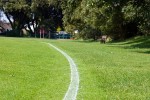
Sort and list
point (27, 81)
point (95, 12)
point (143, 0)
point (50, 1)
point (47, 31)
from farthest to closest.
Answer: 1. point (47, 31)
2. point (50, 1)
3. point (95, 12)
4. point (143, 0)
5. point (27, 81)

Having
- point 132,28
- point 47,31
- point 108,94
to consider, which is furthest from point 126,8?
point 47,31

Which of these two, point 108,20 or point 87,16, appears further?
point 87,16

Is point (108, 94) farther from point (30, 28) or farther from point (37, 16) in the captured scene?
point (30, 28)

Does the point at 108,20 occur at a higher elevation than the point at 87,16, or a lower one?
lower

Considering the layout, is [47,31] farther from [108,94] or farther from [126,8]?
[108,94]

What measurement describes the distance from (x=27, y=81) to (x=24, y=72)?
221cm

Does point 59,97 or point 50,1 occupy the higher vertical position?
point 50,1

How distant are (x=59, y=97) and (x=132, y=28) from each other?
5647 centimetres

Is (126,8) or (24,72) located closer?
(24,72)

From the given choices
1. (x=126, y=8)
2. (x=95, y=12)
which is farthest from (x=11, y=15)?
(x=126, y=8)

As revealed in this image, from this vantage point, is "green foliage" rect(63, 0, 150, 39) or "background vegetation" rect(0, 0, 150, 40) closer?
"background vegetation" rect(0, 0, 150, 40)

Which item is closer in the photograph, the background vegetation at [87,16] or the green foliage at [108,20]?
the background vegetation at [87,16]

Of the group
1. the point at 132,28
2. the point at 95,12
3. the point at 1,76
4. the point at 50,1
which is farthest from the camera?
the point at 50,1

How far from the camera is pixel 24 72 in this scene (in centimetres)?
1388
